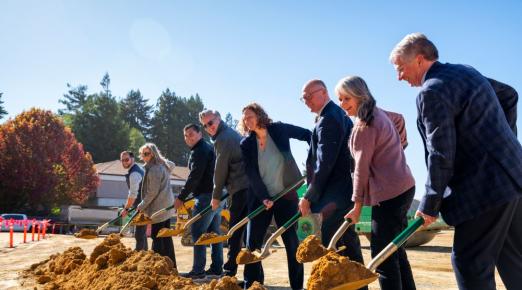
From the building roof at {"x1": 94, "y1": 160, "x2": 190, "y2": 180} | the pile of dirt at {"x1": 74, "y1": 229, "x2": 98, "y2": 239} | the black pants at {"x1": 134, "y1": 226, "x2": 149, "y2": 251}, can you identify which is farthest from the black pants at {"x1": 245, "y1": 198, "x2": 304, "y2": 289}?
the building roof at {"x1": 94, "y1": 160, "x2": 190, "y2": 180}

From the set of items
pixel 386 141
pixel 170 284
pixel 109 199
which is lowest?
pixel 109 199

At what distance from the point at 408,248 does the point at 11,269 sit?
33.7 ft

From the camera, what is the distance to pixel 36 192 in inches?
1524

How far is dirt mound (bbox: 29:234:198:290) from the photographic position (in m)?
4.25

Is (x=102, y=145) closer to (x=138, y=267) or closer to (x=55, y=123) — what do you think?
(x=55, y=123)

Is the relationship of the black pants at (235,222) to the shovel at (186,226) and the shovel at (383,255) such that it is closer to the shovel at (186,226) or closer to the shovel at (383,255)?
the shovel at (186,226)

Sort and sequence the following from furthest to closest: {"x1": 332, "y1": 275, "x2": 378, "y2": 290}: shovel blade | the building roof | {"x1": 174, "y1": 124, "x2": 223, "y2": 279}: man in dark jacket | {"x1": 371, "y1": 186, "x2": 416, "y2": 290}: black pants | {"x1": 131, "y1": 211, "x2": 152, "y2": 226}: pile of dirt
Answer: the building roof → {"x1": 131, "y1": 211, "x2": 152, "y2": 226}: pile of dirt → {"x1": 174, "y1": 124, "x2": 223, "y2": 279}: man in dark jacket → {"x1": 371, "y1": 186, "x2": 416, "y2": 290}: black pants → {"x1": 332, "y1": 275, "x2": 378, "y2": 290}: shovel blade

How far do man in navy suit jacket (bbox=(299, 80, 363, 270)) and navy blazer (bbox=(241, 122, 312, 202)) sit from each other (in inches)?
24.7

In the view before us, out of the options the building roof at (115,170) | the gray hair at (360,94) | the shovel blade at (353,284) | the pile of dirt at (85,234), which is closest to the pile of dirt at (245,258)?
the gray hair at (360,94)

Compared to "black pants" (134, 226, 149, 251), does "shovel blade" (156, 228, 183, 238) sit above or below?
above

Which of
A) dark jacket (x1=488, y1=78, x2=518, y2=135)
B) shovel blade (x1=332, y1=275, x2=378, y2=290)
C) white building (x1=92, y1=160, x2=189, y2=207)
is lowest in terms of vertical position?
white building (x1=92, y1=160, x2=189, y2=207)

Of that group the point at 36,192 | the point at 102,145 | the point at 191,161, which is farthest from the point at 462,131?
the point at 102,145

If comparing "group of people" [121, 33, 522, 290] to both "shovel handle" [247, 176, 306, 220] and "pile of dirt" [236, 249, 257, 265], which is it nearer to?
"shovel handle" [247, 176, 306, 220]

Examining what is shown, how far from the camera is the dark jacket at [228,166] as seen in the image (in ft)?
18.1
